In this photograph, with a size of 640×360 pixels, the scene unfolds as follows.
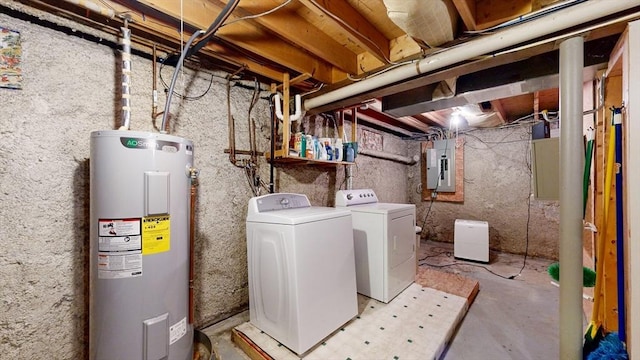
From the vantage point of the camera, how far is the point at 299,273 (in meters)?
1.58

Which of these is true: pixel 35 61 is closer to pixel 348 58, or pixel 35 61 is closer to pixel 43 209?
pixel 43 209

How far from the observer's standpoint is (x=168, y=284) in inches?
53.1

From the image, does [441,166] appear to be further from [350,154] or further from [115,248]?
[115,248]

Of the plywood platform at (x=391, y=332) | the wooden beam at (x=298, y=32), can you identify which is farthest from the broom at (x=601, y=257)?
the wooden beam at (x=298, y=32)

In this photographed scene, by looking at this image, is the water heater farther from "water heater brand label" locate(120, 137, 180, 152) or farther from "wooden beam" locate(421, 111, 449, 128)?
"wooden beam" locate(421, 111, 449, 128)

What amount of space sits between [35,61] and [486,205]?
17.9ft

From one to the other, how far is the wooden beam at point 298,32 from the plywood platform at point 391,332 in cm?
207

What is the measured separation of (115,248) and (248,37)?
1.52 metres

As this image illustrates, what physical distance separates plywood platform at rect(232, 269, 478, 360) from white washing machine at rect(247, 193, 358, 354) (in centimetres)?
7

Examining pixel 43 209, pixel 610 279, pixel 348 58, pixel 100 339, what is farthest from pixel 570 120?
pixel 43 209

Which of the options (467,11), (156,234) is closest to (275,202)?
(156,234)

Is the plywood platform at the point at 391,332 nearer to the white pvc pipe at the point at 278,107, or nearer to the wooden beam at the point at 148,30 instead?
the white pvc pipe at the point at 278,107

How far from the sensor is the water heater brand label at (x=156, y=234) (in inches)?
49.9

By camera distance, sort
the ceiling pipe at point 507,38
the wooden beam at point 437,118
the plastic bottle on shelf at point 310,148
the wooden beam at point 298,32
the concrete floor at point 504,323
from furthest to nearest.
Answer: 1. the wooden beam at point 437,118
2. the plastic bottle on shelf at point 310,148
3. the concrete floor at point 504,323
4. the wooden beam at point 298,32
5. the ceiling pipe at point 507,38
